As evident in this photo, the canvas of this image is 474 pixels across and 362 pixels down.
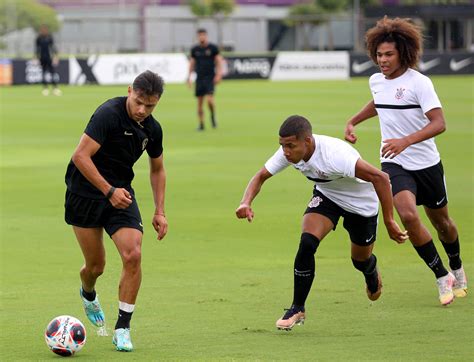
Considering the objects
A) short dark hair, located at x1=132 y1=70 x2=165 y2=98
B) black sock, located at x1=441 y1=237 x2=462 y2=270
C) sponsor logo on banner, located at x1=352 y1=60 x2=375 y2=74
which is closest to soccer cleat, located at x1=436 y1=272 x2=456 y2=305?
black sock, located at x1=441 y1=237 x2=462 y2=270

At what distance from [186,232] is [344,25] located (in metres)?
63.0

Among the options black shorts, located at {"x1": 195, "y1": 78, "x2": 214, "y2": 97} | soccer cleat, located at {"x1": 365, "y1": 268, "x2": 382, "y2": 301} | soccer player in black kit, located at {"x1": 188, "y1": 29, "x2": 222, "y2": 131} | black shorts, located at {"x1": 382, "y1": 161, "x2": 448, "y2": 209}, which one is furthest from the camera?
black shorts, located at {"x1": 195, "y1": 78, "x2": 214, "y2": 97}

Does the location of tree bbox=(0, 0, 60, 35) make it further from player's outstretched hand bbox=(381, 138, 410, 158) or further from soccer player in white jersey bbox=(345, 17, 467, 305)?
player's outstretched hand bbox=(381, 138, 410, 158)

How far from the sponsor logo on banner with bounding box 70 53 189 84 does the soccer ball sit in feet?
138

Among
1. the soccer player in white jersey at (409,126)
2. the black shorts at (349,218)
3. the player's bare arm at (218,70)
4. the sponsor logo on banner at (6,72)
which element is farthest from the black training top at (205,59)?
the sponsor logo on banner at (6,72)

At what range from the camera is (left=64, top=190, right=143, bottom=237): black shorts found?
27.5ft

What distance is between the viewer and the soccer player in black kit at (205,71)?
28719 millimetres

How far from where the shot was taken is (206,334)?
8.73 m

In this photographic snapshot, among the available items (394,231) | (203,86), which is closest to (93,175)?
(394,231)

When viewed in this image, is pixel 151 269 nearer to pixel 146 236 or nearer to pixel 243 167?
pixel 146 236

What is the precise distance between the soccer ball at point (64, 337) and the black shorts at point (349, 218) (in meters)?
2.19

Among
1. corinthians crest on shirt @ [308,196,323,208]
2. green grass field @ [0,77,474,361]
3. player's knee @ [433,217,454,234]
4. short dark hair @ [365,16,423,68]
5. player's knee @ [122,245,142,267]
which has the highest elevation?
short dark hair @ [365,16,423,68]

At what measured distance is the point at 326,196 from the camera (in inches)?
365

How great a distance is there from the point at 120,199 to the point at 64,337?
1020 millimetres
